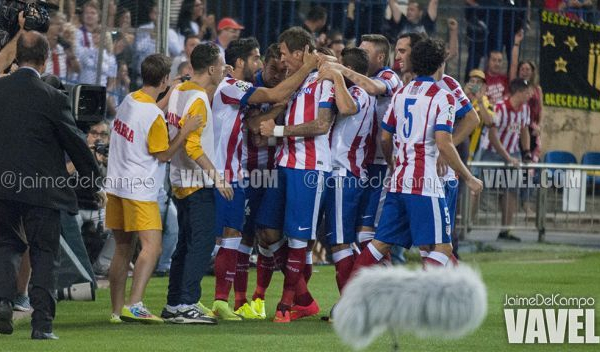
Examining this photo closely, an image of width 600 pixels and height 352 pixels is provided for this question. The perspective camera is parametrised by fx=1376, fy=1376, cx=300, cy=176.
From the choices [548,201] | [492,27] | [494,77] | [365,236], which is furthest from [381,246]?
[492,27]

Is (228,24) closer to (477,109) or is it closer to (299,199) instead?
(477,109)

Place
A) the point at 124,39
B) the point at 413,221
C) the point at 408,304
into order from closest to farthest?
1. the point at 408,304
2. the point at 413,221
3. the point at 124,39

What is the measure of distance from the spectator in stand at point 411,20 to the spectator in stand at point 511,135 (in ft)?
4.67

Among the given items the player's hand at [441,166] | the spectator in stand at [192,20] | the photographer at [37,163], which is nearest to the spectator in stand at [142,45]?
the spectator in stand at [192,20]

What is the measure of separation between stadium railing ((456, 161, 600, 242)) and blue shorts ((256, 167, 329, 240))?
7.58 metres

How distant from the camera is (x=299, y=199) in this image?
416 inches

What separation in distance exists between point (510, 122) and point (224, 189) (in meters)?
9.34

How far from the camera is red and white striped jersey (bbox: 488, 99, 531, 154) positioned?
1864 cm

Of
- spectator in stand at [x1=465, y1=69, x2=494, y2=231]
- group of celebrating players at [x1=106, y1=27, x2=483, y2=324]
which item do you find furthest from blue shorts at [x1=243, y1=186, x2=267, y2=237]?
spectator in stand at [x1=465, y1=69, x2=494, y2=231]

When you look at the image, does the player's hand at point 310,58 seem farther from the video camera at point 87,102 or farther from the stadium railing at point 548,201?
the stadium railing at point 548,201

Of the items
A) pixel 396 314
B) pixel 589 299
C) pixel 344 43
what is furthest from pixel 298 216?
pixel 344 43

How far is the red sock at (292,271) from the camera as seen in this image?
1072 cm

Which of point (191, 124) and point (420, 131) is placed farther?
point (191, 124)

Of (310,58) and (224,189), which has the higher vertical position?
(310,58)
